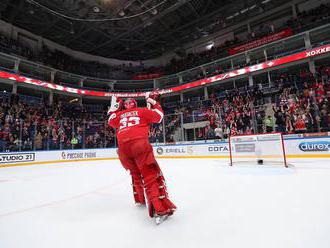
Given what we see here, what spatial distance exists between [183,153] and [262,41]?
14.5m

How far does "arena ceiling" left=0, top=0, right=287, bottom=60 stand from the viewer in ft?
52.7

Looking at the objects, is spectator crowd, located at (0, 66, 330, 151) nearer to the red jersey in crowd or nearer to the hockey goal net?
the red jersey in crowd

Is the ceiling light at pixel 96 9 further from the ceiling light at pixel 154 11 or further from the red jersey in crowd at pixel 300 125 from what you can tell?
the red jersey in crowd at pixel 300 125

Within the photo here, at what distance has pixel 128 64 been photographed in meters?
27.7

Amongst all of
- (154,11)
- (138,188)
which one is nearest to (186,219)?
(138,188)

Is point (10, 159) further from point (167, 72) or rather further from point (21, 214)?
point (167, 72)

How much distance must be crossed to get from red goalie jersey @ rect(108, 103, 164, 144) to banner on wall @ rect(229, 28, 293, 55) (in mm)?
19136

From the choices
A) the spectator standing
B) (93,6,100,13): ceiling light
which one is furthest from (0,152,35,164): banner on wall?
(93,6,100,13): ceiling light

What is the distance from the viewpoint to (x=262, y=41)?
17953mm

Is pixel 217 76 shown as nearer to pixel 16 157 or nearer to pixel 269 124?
pixel 269 124

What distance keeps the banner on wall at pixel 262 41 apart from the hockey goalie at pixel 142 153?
62.3 feet

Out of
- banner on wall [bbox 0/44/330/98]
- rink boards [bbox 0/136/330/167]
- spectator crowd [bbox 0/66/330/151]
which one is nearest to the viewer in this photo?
rink boards [bbox 0/136/330/167]

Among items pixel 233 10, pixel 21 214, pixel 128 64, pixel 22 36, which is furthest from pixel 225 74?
pixel 22 36

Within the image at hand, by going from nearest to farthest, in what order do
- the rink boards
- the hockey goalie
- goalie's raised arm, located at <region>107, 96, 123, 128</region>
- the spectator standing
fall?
the hockey goalie
goalie's raised arm, located at <region>107, 96, 123, 128</region>
the rink boards
the spectator standing
